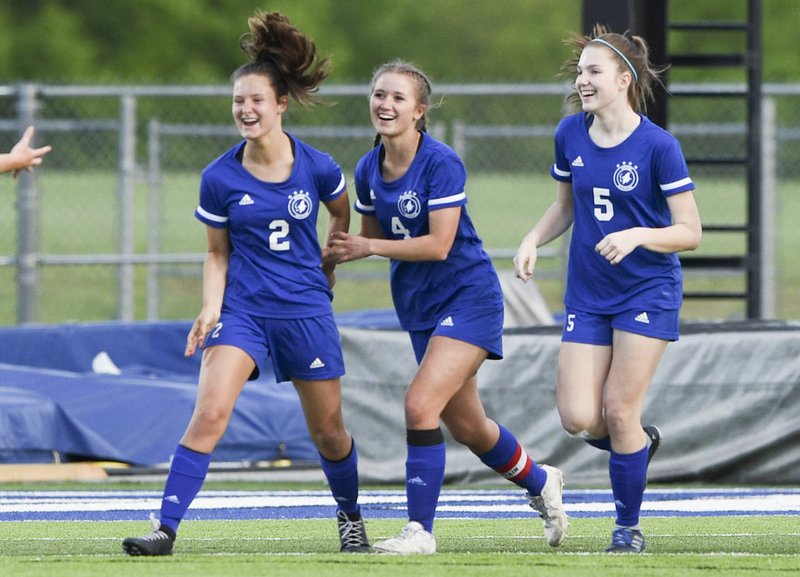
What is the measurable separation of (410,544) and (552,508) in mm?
880

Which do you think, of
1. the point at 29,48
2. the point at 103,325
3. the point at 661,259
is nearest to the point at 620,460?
the point at 661,259

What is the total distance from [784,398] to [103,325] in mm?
5289

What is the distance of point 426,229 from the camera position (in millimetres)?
6598

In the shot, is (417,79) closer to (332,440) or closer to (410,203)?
(410,203)

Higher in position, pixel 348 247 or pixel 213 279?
pixel 348 247

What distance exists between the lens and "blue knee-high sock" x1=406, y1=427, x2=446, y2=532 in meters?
6.46

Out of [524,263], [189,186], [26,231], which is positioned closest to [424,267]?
[524,263]

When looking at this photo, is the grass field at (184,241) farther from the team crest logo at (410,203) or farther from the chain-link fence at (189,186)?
the team crest logo at (410,203)

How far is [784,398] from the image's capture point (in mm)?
10000

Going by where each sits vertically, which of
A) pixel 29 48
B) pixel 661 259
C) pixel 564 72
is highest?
pixel 29 48

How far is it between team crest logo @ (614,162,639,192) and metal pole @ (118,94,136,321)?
7.50 m

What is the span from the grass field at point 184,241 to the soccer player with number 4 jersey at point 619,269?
10.8 metres

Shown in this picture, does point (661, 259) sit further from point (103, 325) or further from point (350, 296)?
point (350, 296)

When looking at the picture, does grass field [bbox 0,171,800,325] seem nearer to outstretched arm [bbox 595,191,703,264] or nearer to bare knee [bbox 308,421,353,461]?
bare knee [bbox 308,421,353,461]
